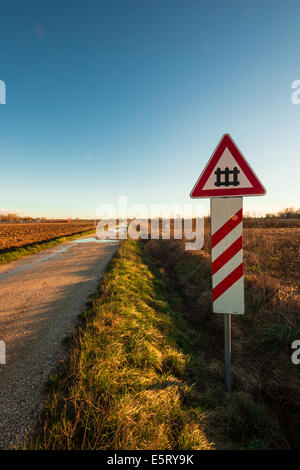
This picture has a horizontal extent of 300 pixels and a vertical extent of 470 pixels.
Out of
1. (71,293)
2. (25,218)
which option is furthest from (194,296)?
(25,218)

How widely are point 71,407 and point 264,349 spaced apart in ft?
10.1

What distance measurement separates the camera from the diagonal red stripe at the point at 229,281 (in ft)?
7.81

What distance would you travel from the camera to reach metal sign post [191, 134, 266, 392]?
2348 millimetres

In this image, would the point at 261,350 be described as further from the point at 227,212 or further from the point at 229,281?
the point at 227,212

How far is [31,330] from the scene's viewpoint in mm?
3586

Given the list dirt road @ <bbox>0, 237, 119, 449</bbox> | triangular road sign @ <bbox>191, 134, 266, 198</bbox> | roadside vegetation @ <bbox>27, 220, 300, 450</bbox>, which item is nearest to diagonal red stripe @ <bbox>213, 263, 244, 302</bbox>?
triangular road sign @ <bbox>191, 134, 266, 198</bbox>

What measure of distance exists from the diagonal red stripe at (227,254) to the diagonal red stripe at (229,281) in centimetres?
16

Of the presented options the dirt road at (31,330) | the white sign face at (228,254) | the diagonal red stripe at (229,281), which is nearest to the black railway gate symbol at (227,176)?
the white sign face at (228,254)

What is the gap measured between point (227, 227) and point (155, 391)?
6.99 ft

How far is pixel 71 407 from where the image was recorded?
72.5 inches

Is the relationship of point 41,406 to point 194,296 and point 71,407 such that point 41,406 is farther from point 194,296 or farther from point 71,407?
point 194,296

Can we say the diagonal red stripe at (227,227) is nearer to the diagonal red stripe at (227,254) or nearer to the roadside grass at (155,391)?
the diagonal red stripe at (227,254)

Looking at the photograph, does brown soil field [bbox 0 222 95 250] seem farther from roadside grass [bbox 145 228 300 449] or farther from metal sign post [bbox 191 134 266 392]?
metal sign post [bbox 191 134 266 392]

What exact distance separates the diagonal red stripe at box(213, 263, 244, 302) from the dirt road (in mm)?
2376
